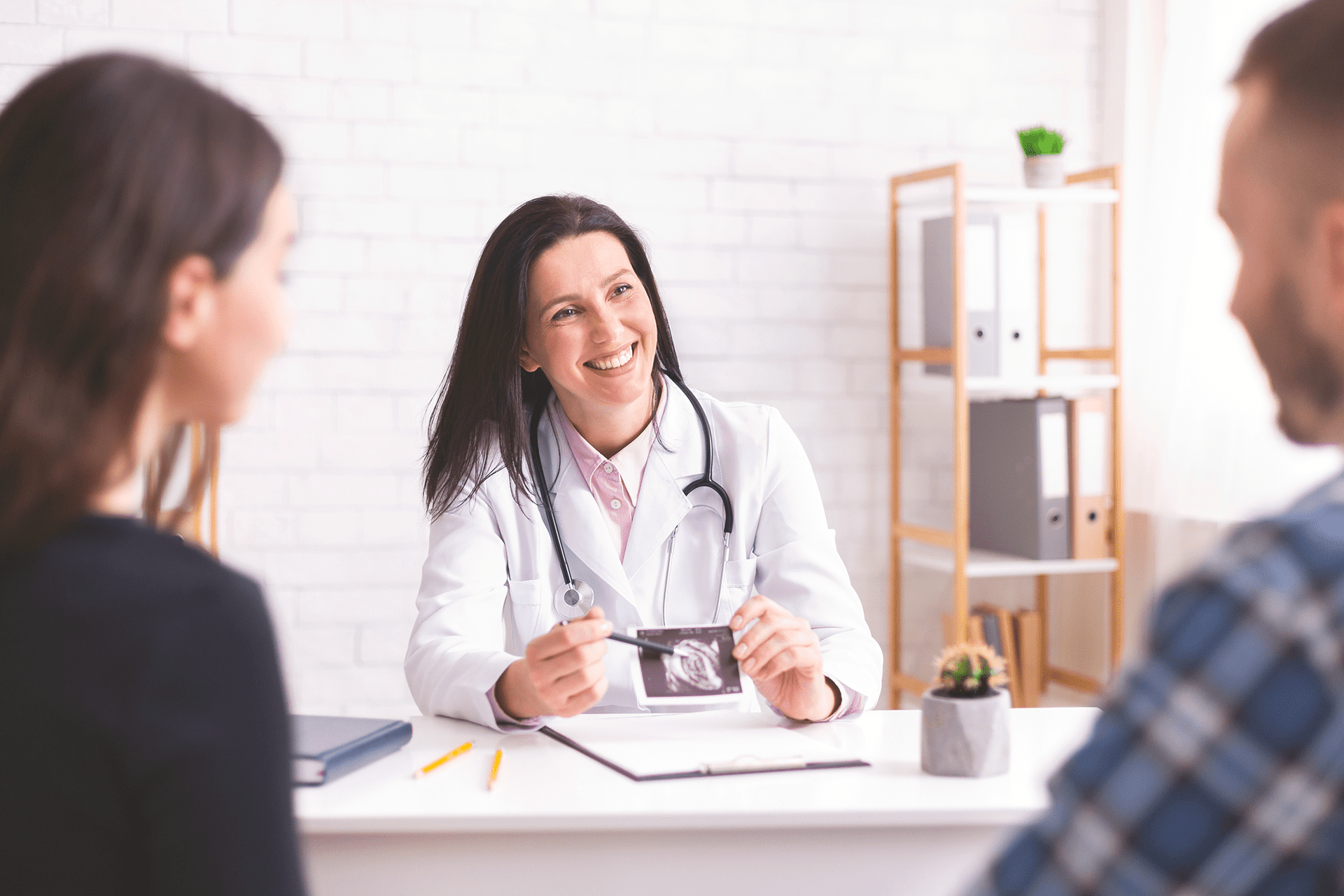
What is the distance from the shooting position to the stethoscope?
6.00 ft

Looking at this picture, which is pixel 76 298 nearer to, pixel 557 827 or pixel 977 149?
pixel 557 827

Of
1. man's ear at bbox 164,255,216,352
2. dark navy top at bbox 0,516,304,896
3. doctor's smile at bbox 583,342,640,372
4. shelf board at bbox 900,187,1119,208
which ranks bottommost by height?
dark navy top at bbox 0,516,304,896

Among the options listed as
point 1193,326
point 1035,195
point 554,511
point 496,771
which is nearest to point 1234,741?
point 496,771

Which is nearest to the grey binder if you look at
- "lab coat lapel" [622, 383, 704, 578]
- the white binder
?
the white binder

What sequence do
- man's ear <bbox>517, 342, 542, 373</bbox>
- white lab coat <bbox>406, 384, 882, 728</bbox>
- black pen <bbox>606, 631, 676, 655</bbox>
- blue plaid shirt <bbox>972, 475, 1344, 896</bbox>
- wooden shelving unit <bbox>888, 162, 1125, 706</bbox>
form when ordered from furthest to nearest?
wooden shelving unit <bbox>888, 162, 1125, 706</bbox> < man's ear <bbox>517, 342, 542, 373</bbox> < white lab coat <bbox>406, 384, 882, 728</bbox> < black pen <bbox>606, 631, 676, 655</bbox> < blue plaid shirt <bbox>972, 475, 1344, 896</bbox>

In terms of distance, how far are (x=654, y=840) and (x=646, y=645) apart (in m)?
0.28

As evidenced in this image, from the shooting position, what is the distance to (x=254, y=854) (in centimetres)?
63

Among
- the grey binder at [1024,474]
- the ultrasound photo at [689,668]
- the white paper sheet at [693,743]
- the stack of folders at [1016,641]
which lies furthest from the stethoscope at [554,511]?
the stack of folders at [1016,641]

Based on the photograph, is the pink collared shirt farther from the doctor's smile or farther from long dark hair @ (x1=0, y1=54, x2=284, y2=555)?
long dark hair @ (x1=0, y1=54, x2=284, y2=555)

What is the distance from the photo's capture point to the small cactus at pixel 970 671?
131 centimetres

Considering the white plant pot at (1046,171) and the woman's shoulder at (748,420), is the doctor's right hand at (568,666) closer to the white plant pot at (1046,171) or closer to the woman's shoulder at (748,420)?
the woman's shoulder at (748,420)

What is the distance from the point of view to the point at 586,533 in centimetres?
188

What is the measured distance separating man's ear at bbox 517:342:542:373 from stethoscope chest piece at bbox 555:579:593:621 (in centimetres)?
38

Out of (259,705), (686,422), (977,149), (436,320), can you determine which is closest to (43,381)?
(259,705)
